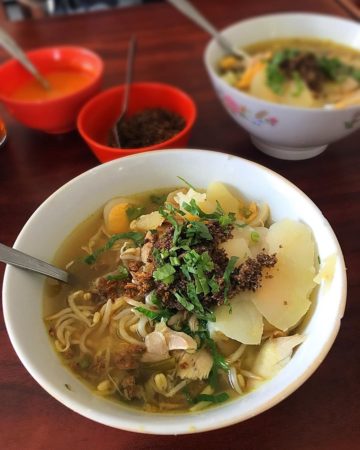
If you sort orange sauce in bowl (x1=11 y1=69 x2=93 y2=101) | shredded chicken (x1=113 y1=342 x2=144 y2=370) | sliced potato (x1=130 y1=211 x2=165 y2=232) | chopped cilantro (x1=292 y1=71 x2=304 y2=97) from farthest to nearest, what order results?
orange sauce in bowl (x1=11 y1=69 x2=93 y2=101), chopped cilantro (x1=292 y1=71 x2=304 y2=97), sliced potato (x1=130 y1=211 x2=165 y2=232), shredded chicken (x1=113 y1=342 x2=144 y2=370)

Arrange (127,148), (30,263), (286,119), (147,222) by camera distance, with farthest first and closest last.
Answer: (127,148), (286,119), (147,222), (30,263)

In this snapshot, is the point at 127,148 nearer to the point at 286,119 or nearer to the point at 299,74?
the point at 286,119

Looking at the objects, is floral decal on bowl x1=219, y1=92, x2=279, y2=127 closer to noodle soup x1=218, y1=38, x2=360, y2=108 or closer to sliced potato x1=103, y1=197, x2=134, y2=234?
noodle soup x1=218, y1=38, x2=360, y2=108

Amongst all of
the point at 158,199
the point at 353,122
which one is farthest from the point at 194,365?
the point at 353,122

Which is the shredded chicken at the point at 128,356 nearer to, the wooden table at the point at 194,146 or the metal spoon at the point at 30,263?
the wooden table at the point at 194,146

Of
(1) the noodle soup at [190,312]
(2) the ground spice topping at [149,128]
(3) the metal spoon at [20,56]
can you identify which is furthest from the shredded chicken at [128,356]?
(3) the metal spoon at [20,56]

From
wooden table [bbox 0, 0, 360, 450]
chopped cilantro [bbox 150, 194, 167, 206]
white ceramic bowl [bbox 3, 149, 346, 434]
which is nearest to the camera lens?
white ceramic bowl [bbox 3, 149, 346, 434]

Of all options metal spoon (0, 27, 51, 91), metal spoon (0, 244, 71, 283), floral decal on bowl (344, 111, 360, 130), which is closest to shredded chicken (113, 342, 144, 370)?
metal spoon (0, 244, 71, 283)
